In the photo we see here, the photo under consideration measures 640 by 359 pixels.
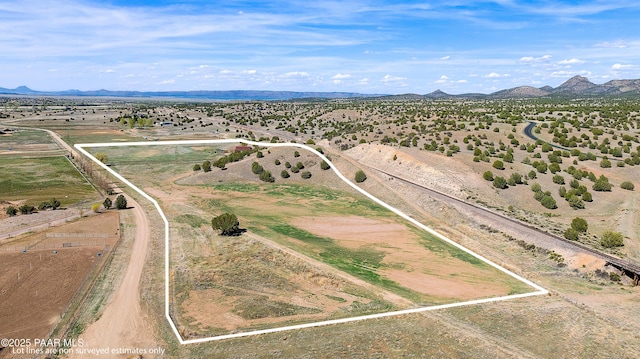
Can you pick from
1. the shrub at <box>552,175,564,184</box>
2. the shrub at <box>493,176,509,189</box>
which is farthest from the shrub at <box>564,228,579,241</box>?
the shrub at <box>552,175,564,184</box>

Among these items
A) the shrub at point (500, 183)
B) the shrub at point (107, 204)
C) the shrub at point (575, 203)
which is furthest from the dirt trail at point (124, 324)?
the shrub at point (575, 203)

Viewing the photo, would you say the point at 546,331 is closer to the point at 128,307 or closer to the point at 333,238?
the point at 333,238

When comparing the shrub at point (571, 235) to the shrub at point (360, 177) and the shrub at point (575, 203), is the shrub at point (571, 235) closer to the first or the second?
the shrub at point (575, 203)

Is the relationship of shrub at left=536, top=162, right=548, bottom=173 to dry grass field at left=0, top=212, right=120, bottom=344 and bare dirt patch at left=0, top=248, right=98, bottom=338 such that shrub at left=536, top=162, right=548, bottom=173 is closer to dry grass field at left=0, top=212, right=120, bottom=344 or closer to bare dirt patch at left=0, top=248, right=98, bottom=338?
dry grass field at left=0, top=212, right=120, bottom=344

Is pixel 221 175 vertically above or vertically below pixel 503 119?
below

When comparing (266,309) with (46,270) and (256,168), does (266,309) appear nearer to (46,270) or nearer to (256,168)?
(46,270)

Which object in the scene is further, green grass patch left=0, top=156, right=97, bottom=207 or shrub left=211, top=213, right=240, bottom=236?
green grass patch left=0, top=156, right=97, bottom=207

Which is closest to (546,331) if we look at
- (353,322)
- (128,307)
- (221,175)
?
(353,322)
